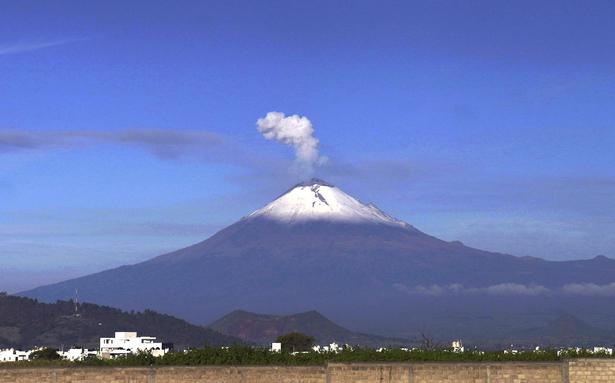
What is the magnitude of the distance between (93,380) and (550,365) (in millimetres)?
17363

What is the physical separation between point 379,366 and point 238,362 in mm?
5552

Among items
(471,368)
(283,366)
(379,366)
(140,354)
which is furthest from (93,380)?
(471,368)

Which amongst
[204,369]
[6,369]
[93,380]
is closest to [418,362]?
[204,369]

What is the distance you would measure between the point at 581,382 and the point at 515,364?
100 inches

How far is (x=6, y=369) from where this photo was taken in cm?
5162

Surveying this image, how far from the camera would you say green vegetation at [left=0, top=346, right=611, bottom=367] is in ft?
172

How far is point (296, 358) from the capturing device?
52969 millimetres

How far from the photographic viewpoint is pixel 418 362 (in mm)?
51750

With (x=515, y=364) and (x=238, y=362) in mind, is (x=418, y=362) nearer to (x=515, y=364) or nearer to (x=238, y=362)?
(x=515, y=364)

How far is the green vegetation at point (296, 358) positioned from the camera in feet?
172

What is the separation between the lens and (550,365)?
51562 millimetres

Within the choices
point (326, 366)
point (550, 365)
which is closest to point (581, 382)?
point (550, 365)

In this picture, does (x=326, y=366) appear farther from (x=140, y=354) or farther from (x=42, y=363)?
(x=42, y=363)

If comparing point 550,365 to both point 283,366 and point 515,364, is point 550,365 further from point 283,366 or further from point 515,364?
point 283,366
